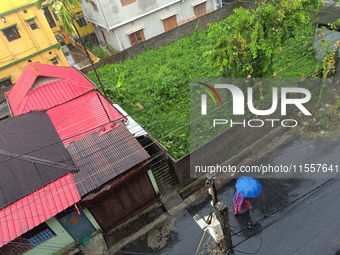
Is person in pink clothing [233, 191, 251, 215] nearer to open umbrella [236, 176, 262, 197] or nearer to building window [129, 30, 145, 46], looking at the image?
open umbrella [236, 176, 262, 197]

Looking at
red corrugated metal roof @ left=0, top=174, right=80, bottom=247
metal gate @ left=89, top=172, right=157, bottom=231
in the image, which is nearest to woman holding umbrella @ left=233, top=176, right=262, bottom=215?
metal gate @ left=89, top=172, right=157, bottom=231

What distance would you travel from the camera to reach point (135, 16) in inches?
822

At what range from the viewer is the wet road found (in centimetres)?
851

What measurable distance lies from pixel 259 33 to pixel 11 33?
1846 centimetres

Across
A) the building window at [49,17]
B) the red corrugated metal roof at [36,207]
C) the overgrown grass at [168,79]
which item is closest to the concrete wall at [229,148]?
the overgrown grass at [168,79]

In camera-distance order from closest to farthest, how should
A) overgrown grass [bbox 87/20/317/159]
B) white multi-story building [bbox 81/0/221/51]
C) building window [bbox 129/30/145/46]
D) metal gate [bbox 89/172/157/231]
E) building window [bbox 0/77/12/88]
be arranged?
metal gate [bbox 89/172/157/231] < overgrown grass [bbox 87/20/317/159] < white multi-story building [bbox 81/0/221/51] < building window [bbox 0/77/12/88] < building window [bbox 129/30/145/46]

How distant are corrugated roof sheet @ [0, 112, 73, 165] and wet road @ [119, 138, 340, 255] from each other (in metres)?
4.62

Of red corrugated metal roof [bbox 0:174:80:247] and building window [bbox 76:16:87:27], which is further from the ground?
building window [bbox 76:16:87:27]

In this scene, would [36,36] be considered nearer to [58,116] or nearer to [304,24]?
[58,116]

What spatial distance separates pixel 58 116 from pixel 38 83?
9.50ft

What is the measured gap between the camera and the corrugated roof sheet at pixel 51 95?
41.2 ft

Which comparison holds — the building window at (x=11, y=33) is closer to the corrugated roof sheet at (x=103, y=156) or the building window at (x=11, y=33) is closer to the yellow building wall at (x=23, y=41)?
the yellow building wall at (x=23, y=41)

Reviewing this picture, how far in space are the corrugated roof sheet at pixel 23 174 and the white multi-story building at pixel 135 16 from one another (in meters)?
14.7

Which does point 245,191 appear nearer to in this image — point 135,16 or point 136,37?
point 135,16
